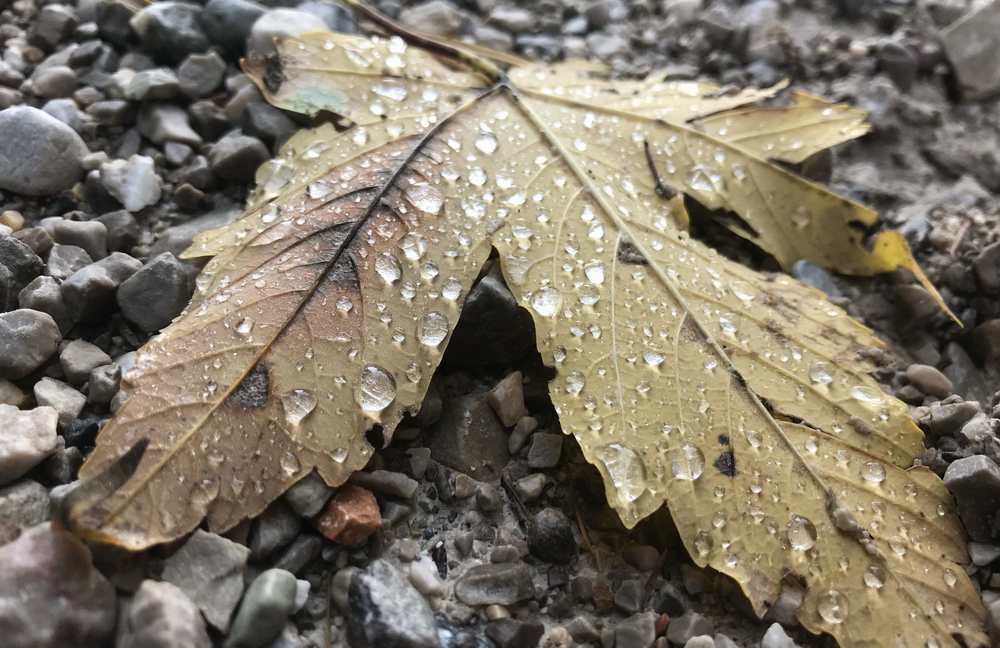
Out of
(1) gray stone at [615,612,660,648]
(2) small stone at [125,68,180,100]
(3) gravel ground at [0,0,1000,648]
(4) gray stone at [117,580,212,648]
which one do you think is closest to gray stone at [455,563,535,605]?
(3) gravel ground at [0,0,1000,648]

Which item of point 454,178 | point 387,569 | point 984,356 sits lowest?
point 387,569

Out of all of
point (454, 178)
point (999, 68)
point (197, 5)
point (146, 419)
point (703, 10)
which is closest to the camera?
point (146, 419)

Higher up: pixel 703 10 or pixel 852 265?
pixel 703 10

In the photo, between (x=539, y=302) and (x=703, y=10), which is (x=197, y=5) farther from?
(x=703, y=10)

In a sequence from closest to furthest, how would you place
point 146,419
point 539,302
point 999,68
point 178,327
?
1. point 146,419
2. point 178,327
3. point 539,302
4. point 999,68

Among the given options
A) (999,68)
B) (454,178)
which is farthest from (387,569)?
(999,68)

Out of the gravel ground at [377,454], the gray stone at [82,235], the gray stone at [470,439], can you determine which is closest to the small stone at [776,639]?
the gravel ground at [377,454]

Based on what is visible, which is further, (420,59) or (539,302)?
(420,59)
